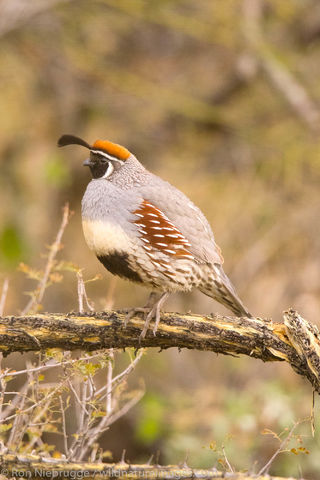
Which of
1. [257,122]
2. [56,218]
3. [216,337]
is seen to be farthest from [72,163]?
[216,337]

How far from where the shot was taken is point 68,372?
12.1 ft

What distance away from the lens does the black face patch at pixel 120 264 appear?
14.2ft

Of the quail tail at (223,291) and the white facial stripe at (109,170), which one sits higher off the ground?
the white facial stripe at (109,170)

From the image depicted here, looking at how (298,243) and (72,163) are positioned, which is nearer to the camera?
(298,243)

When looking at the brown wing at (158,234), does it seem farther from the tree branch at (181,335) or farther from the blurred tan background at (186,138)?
the blurred tan background at (186,138)

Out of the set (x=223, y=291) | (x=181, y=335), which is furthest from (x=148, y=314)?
(x=223, y=291)

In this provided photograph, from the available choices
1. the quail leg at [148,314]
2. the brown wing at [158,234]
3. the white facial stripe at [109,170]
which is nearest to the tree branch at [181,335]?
the quail leg at [148,314]

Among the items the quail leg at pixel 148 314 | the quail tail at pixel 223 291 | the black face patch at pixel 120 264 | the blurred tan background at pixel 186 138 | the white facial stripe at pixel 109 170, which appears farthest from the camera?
the blurred tan background at pixel 186 138

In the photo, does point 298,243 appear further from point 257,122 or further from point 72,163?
point 72,163

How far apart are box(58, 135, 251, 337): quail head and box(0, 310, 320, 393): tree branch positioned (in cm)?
19

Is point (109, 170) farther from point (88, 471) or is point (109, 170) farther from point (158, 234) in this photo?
point (88, 471)

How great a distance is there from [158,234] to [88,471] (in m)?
1.71

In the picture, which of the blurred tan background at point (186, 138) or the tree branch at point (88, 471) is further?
the blurred tan background at point (186, 138)

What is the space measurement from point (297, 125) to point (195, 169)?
1.53 meters
